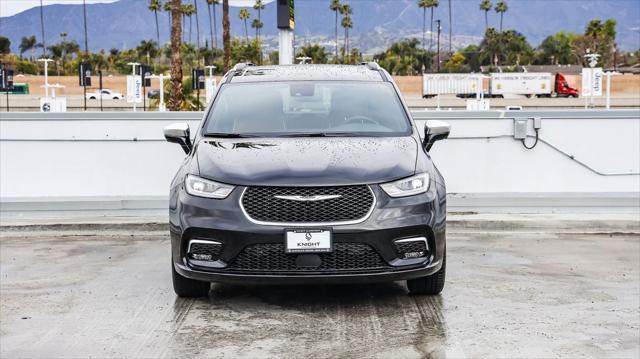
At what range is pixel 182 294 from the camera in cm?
724

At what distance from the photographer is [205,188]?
6.63 metres

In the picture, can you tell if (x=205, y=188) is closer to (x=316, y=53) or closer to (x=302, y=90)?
(x=302, y=90)

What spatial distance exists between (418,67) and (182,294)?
143734 millimetres

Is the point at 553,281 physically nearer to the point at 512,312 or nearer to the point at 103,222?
the point at 512,312

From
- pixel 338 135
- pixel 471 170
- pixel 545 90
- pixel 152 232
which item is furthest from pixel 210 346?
pixel 545 90

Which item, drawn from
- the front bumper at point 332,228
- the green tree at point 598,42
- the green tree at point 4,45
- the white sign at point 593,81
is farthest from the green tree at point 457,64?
the front bumper at point 332,228

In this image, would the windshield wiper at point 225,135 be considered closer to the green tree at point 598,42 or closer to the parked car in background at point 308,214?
the parked car in background at point 308,214

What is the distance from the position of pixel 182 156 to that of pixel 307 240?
612cm

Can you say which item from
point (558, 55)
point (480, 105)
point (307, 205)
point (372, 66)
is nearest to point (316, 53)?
point (558, 55)

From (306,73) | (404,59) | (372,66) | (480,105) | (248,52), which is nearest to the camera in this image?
(306,73)

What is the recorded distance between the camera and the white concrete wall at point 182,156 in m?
12.1

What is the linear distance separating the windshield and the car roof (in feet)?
0.32

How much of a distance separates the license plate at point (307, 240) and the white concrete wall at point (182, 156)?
6.06 m

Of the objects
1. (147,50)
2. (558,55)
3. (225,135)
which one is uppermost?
(147,50)
